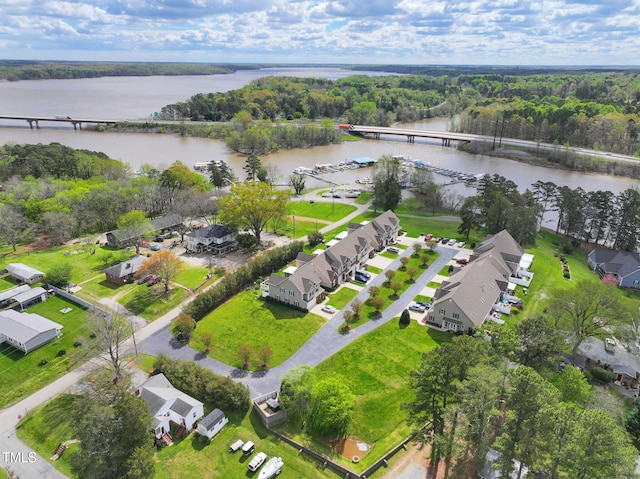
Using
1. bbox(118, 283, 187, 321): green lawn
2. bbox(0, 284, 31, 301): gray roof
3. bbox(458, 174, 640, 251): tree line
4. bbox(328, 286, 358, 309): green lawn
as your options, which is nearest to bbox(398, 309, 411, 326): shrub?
bbox(328, 286, 358, 309): green lawn

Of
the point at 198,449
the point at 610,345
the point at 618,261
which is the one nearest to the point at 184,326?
the point at 198,449

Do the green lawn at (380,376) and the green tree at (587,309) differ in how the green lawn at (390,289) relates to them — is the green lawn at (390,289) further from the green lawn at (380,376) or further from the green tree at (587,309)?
the green tree at (587,309)

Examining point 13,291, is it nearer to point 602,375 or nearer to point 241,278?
point 241,278

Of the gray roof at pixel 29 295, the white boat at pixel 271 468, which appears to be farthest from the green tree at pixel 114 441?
the gray roof at pixel 29 295

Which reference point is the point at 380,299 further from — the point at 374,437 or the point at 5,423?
the point at 5,423

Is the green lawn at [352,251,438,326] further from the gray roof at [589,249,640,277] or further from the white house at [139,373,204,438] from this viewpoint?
the gray roof at [589,249,640,277]

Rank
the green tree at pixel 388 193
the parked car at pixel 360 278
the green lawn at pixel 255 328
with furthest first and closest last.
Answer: the green tree at pixel 388 193
the parked car at pixel 360 278
the green lawn at pixel 255 328
